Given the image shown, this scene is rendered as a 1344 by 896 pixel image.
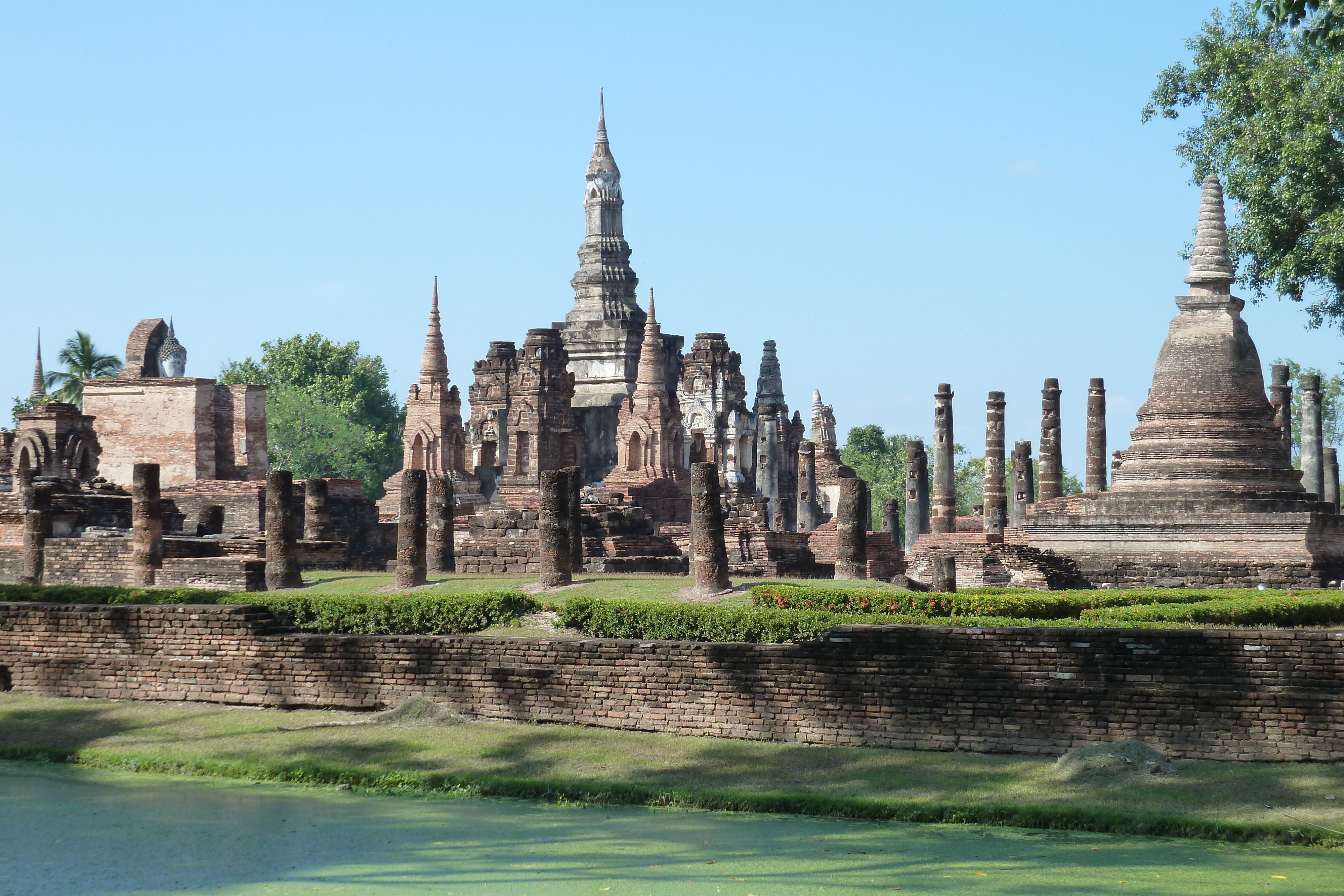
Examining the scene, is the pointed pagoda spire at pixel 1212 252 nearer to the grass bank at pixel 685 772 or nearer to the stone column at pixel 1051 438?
the stone column at pixel 1051 438

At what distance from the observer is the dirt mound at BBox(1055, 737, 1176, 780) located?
10547 mm

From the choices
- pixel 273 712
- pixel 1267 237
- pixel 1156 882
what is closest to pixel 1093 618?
pixel 1156 882

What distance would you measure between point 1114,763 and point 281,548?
1282 centimetres

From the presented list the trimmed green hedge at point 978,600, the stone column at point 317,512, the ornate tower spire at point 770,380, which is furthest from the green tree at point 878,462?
the trimmed green hedge at point 978,600

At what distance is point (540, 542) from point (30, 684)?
18.8 ft

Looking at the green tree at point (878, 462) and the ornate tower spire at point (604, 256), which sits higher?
the ornate tower spire at point (604, 256)

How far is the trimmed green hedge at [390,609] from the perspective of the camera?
574 inches

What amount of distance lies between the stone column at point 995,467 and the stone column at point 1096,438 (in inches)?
64.5

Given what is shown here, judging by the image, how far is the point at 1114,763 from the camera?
10.6 metres

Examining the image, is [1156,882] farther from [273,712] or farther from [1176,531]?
[1176,531]

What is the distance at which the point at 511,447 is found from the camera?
143 ft

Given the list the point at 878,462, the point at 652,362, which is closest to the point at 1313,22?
the point at 652,362

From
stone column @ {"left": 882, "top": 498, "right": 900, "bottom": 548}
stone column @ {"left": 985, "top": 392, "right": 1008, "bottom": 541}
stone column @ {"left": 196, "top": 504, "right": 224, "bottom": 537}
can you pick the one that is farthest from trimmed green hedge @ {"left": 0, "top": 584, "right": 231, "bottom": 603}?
stone column @ {"left": 882, "top": 498, "right": 900, "bottom": 548}

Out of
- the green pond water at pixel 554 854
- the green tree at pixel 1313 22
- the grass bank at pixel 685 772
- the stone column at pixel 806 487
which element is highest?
the green tree at pixel 1313 22
